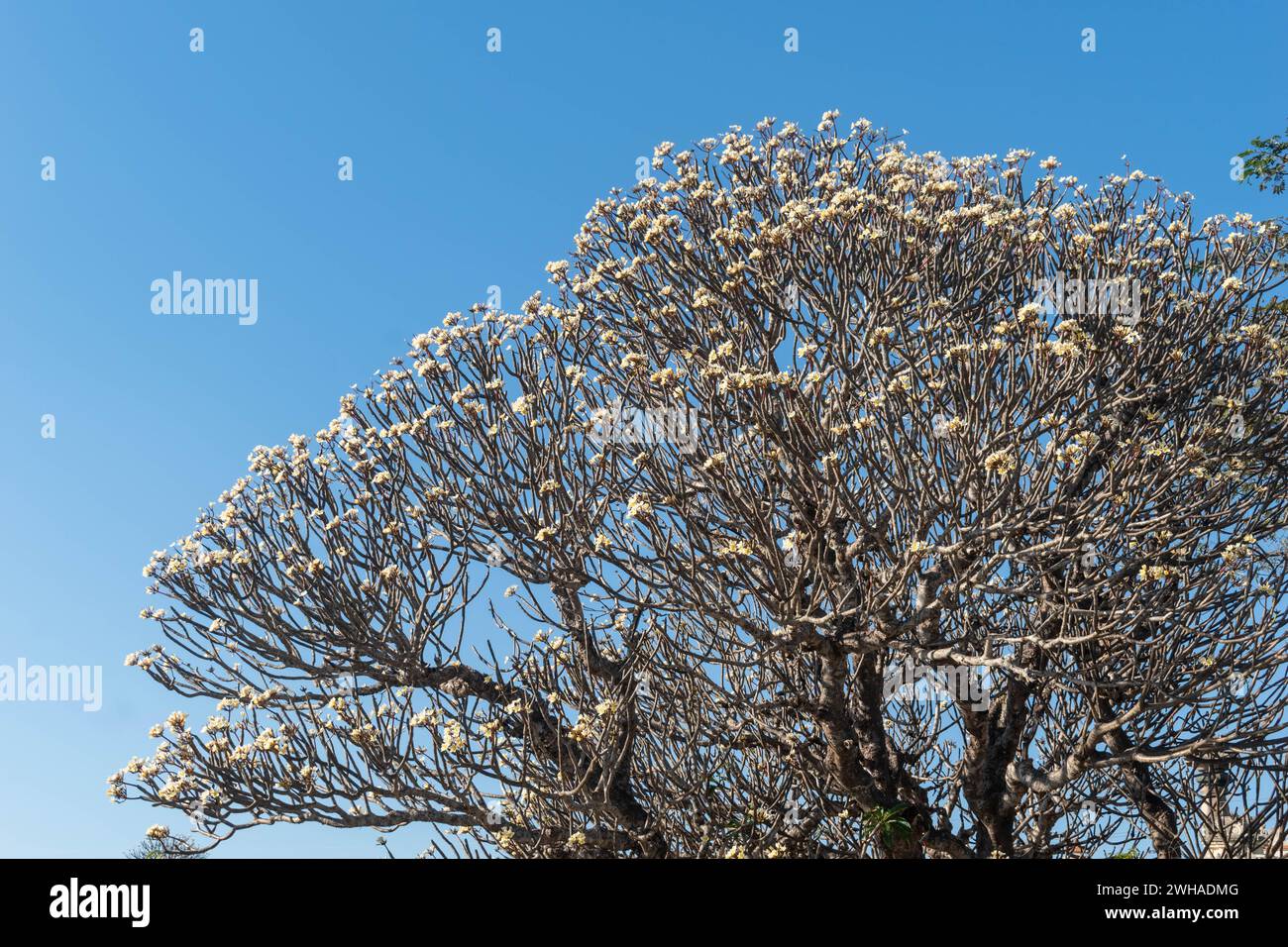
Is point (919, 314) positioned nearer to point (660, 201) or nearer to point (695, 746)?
point (660, 201)

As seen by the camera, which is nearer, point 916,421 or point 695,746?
point 916,421

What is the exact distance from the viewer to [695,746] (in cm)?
809

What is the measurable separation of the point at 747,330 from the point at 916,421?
6.80 ft

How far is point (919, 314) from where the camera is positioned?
29.2ft

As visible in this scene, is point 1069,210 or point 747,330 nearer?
point 747,330

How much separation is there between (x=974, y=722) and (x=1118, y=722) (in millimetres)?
1933
